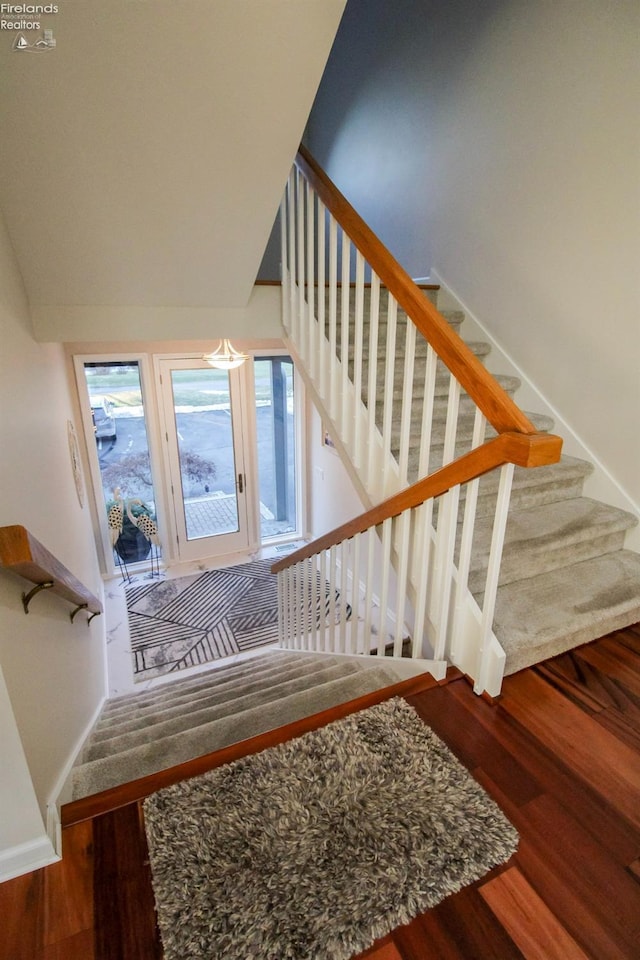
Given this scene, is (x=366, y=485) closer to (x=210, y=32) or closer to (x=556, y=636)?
(x=556, y=636)

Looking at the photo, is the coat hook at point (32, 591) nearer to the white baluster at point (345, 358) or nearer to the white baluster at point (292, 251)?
the white baluster at point (345, 358)

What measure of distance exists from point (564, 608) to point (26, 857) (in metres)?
1.86

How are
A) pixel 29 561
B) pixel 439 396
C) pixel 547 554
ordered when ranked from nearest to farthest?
pixel 29 561 → pixel 547 554 → pixel 439 396

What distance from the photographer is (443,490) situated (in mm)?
1471

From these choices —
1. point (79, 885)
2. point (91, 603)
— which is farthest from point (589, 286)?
point (79, 885)

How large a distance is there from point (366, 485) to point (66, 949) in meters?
1.72

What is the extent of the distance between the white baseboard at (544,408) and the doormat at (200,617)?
1.92 m


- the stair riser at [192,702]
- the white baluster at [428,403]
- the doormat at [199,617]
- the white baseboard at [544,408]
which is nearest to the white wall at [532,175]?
the white baseboard at [544,408]

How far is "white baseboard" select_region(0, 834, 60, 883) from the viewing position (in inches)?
41.1

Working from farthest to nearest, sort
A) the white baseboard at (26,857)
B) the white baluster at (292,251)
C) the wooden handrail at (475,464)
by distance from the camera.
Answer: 1. the white baluster at (292,251)
2. the wooden handrail at (475,464)
3. the white baseboard at (26,857)

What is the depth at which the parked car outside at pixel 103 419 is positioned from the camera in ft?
15.0
